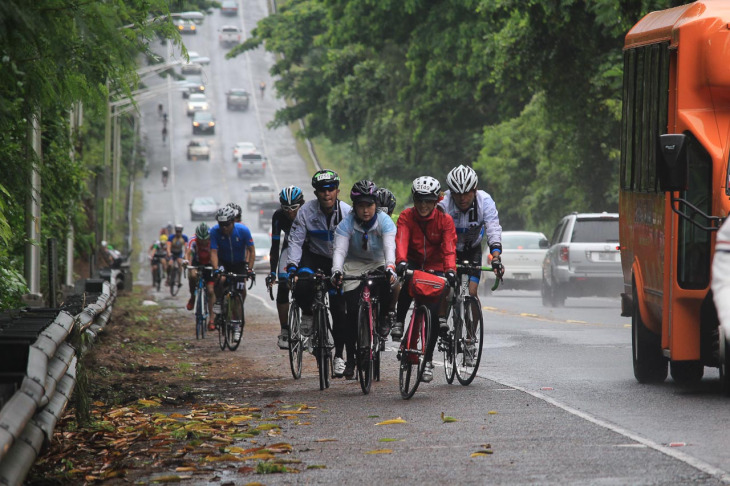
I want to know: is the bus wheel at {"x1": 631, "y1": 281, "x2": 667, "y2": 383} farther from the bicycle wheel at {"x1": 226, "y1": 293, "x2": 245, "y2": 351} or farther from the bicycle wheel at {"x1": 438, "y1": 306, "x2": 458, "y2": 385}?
the bicycle wheel at {"x1": 226, "y1": 293, "x2": 245, "y2": 351}

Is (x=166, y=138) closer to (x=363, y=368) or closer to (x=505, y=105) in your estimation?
(x=505, y=105)

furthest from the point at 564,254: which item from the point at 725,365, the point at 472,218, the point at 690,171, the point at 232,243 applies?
the point at 725,365

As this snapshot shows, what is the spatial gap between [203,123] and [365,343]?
94.7 m

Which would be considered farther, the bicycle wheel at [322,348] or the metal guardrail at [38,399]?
the bicycle wheel at [322,348]

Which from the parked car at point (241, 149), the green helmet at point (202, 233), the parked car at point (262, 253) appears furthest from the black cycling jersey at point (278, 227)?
the parked car at point (241, 149)

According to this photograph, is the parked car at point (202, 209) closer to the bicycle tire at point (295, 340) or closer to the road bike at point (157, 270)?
the road bike at point (157, 270)

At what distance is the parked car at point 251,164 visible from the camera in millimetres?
95562

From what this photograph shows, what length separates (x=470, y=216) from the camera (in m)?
13.5

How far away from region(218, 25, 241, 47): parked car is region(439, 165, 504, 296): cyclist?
10716cm

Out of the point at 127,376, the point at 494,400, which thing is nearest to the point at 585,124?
the point at 127,376

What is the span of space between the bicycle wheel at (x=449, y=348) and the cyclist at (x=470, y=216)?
1.31 ft

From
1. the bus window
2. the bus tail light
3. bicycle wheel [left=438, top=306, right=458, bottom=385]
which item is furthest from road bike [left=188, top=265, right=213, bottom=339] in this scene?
the bus window

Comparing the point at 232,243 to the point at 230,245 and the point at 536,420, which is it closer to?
the point at 230,245

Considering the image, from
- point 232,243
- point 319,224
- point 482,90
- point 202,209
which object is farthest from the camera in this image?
point 202,209
